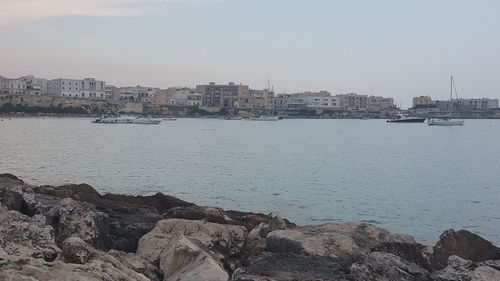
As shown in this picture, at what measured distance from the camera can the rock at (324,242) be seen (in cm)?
844

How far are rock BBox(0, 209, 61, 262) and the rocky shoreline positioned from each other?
13mm

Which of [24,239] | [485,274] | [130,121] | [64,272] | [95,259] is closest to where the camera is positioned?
[64,272]

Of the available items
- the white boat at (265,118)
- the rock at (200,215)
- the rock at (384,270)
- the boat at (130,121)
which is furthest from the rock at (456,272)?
the white boat at (265,118)

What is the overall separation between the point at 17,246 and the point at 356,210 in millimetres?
16230

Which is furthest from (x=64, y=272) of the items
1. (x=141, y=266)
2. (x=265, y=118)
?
(x=265, y=118)

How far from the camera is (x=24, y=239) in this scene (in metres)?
7.46

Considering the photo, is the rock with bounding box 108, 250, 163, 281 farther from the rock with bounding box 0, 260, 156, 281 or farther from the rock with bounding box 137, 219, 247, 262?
the rock with bounding box 137, 219, 247, 262

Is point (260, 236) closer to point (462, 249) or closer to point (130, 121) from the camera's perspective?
point (462, 249)

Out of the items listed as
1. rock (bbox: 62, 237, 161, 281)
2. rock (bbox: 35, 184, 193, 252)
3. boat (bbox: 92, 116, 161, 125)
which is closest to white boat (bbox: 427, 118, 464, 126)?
boat (bbox: 92, 116, 161, 125)

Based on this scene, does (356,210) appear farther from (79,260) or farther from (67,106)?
(67,106)

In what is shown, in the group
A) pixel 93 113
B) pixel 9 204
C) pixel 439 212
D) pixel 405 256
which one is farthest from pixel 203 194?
pixel 93 113

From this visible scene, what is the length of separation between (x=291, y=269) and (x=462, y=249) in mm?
3649

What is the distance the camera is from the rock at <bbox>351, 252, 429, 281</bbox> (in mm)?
6949

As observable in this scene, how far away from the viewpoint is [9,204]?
33.6 feet
